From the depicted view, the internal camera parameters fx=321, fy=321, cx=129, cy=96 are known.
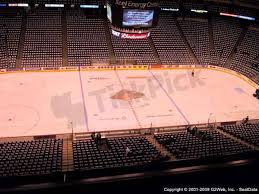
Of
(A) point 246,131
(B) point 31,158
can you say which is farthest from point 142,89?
(B) point 31,158

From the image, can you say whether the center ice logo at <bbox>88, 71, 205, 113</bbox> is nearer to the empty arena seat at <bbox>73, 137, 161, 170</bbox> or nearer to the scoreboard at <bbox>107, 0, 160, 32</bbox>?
the scoreboard at <bbox>107, 0, 160, 32</bbox>

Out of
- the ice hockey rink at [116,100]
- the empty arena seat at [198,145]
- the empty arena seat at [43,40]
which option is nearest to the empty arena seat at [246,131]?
the empty arena seat at [198,145]

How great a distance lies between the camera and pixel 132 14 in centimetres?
2180

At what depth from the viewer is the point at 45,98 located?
80.3ft

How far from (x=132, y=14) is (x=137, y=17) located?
0.47m

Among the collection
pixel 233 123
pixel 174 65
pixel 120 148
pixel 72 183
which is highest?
pixel 72 183

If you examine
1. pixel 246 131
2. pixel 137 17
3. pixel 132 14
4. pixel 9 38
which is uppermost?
pixel 132 14

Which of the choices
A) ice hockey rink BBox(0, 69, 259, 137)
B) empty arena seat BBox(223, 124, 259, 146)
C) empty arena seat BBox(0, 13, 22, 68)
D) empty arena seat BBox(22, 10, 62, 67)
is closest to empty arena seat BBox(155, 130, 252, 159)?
empty arena seat BBox(223, 124, 259, 146)

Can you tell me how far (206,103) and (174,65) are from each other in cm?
948

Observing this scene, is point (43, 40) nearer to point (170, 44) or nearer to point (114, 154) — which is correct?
point (170, 44)

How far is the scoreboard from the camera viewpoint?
21.4 metres

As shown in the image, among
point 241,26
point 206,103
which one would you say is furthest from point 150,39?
point 206,103

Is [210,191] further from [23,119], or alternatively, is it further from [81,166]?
[23,119]

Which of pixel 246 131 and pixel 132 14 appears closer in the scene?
pixel 246 131
